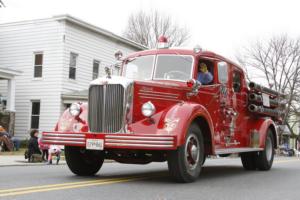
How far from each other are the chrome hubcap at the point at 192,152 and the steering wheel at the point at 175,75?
4.73 ft

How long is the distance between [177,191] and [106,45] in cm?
2194

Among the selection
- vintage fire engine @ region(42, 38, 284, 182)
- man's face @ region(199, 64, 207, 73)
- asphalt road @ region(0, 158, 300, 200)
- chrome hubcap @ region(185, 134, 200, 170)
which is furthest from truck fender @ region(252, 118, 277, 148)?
chrome hubcap @ region(185, 134, 200, 170)

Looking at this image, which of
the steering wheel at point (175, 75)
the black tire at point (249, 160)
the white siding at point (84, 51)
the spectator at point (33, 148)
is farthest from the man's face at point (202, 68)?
the white siding at point (84, 51)

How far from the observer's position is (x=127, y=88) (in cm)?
816

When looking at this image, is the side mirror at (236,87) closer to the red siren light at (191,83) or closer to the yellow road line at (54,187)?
the red siren light at (191,83)

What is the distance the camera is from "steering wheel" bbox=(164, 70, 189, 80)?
9.46m

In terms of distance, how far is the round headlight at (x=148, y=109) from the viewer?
8172 millimetres

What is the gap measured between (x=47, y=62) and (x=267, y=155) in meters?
15.8

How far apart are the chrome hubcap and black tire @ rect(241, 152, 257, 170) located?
4385 millimetres

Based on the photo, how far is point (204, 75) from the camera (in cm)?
984

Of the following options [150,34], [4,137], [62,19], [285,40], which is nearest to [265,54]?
[285,40]

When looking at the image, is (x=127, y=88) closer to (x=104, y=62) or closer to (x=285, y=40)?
(x=104, y=62)

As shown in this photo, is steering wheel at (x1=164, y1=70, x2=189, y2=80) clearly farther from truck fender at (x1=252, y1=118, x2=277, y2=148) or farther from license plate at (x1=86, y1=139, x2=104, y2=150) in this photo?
truck fender at (x1=252, y1=118, x2=277, y2=148)

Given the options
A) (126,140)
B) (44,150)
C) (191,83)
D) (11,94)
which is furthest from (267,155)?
(11,94)
